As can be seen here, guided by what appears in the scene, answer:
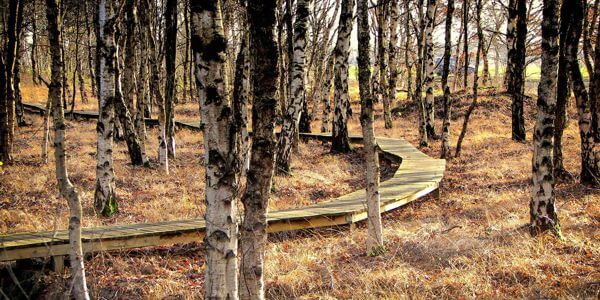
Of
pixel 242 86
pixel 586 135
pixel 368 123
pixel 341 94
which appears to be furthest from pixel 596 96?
pixel 341 94

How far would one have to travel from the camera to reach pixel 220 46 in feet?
9.75

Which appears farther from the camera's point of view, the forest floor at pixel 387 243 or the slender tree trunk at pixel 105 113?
the slender tree trunk at pixel 105 113

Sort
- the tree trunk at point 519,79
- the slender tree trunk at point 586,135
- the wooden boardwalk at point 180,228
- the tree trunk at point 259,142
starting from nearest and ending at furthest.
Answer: the tree trunk at point 259,142 < the wooden boardwalk at point 180,228 < the slender tree trunk at point 586,135 < the tree trunk at point 519,79

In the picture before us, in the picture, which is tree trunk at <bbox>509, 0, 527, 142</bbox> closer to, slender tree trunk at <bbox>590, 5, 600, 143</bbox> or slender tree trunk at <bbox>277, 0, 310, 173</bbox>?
slender tree trunk at <bbox>590, 5, 600, 143</bbox>

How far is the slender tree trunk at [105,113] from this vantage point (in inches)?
295

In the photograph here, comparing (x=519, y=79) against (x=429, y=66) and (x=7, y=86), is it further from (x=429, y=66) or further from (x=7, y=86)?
(x=7, y=86)

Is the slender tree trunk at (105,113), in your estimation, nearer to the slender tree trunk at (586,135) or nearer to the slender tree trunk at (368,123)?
the slender tree trunk at (368,123)

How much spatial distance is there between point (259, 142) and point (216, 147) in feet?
1.74

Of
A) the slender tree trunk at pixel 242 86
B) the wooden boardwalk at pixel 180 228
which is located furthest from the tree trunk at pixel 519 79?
the slender tree trunk at pixel 242 86

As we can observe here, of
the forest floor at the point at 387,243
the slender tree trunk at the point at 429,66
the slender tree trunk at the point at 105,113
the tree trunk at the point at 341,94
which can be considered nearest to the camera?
the forest floor at the point at 387,243

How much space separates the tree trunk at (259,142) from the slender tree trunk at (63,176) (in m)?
1.42

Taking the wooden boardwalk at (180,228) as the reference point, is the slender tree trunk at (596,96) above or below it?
above

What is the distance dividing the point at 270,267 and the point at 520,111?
12.9 m

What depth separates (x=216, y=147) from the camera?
303cm
